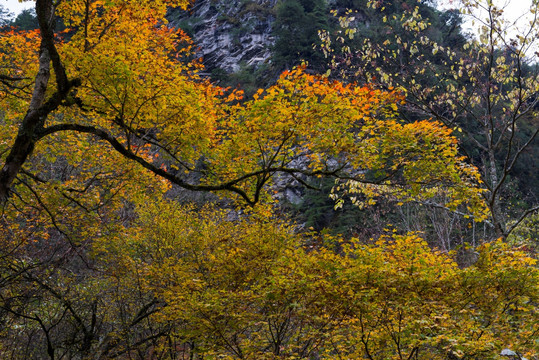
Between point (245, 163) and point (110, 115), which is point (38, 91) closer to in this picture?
point (110, 115)

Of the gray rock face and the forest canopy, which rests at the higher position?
the gray rock face

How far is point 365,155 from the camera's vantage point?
5715mm

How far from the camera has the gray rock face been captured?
42656 mm

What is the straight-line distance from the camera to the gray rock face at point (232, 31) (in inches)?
1679

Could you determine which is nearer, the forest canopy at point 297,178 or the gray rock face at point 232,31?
the forest canopy at point 297,178

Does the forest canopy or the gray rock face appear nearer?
the forest canopy

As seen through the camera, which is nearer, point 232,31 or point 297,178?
point 297,178

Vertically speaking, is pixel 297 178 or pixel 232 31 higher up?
pixel 232 31

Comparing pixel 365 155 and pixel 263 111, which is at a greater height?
pixel 263 111

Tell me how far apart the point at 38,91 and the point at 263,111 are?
10.1ft

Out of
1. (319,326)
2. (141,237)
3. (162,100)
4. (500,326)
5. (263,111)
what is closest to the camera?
(500,326)

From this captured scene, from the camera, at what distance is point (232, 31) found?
44594 mm

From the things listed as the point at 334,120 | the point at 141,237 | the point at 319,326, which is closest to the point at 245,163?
the point at 334,120

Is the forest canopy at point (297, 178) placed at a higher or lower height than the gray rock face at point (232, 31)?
lower
